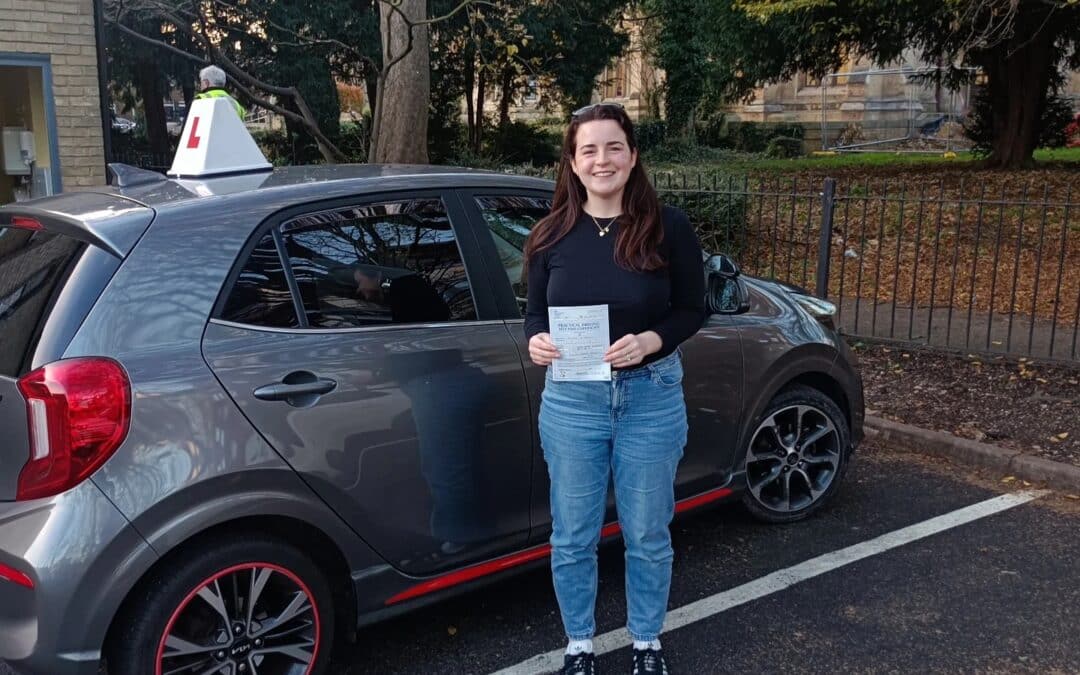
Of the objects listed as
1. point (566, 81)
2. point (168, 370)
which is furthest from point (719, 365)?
point (566, 81)

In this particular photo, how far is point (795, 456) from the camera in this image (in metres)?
4.42

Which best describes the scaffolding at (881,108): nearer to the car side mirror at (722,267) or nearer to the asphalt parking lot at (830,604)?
the asphalt parking lot at (830,604)

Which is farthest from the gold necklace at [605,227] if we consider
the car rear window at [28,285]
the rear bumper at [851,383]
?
the rear bumper at [851,383]

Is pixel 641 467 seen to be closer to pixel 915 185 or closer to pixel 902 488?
pixel 902 488

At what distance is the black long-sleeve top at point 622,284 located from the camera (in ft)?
9.37

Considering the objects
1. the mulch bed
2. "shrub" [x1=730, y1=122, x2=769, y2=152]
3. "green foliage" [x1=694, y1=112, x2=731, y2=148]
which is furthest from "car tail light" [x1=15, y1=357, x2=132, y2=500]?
"shrub" [x1=730, y1=122, x2=769, y2=152]

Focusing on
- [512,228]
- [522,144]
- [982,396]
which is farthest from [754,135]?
[512,228]

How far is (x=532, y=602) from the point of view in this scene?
3852mm

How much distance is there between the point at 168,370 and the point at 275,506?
0.48 meters

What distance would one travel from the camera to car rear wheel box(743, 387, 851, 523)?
429cm

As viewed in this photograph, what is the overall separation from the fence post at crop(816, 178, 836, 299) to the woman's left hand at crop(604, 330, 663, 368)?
490 centimetres

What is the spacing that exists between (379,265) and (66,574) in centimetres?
128

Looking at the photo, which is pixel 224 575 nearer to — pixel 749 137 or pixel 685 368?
pixel 685 368

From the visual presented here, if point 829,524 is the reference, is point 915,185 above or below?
above
